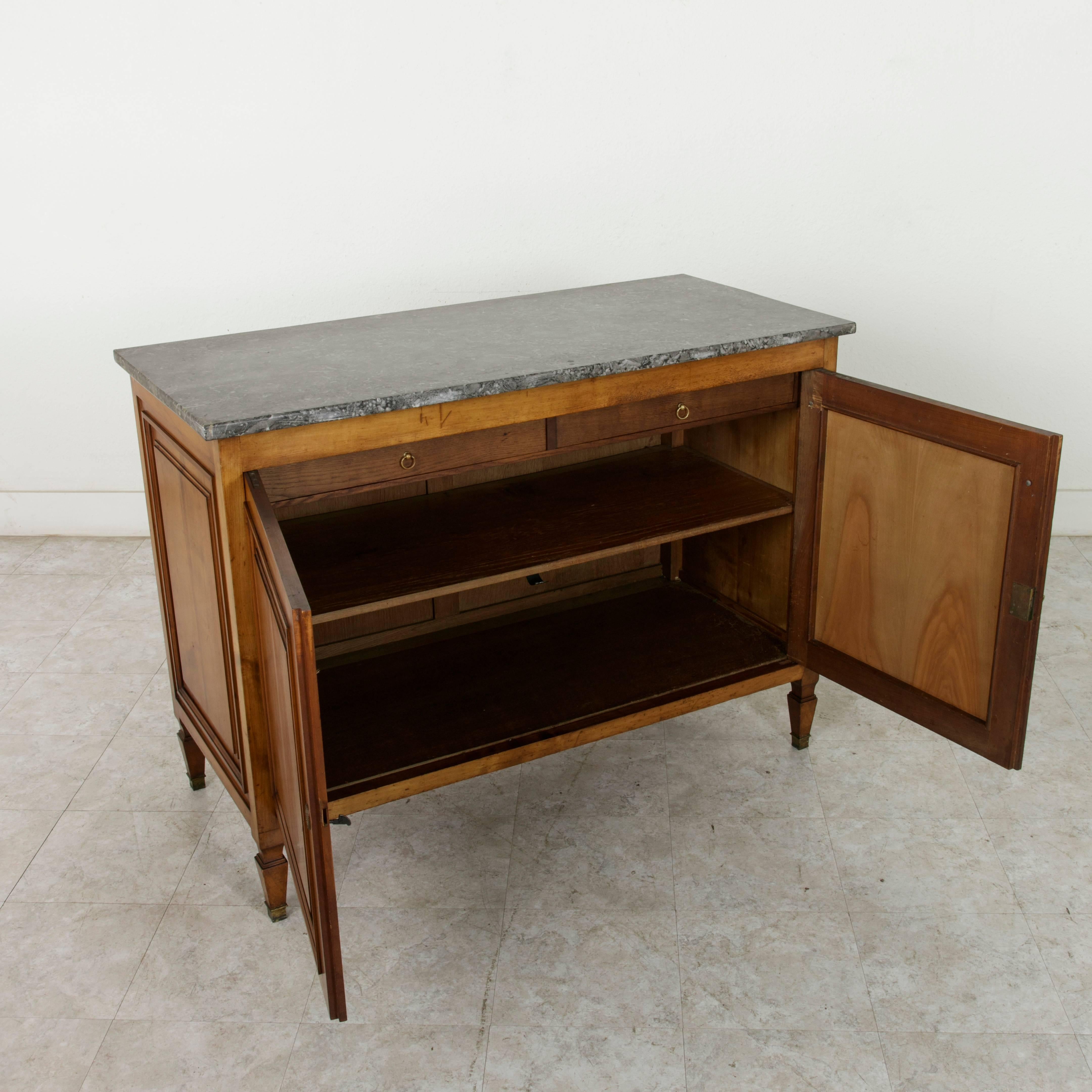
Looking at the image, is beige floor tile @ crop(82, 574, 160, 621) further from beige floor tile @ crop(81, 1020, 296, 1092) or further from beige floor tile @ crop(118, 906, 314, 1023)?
beige floor tile @ crop(81, 1020, 296, 1092)

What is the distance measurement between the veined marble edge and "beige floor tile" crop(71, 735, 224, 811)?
101 centimetres

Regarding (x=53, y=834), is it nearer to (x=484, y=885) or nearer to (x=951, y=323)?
(x=484, y=885)

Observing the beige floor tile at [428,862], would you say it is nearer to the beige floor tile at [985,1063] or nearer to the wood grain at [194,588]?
the wood grain at [194,588]

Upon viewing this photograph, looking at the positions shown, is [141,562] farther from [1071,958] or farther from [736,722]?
[1071,958]

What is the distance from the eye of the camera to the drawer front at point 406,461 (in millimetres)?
2148

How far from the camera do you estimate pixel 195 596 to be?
2.35 m

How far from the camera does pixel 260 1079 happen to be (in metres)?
2.01

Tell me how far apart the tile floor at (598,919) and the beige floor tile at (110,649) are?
0.54ft

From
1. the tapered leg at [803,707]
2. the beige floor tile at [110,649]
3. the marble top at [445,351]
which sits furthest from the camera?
the beige floor tile at [110,649]

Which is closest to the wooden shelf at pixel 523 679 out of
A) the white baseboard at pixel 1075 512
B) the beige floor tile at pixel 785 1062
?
the beige floor tile at pixel 785 1062

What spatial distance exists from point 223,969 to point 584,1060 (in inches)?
28.5

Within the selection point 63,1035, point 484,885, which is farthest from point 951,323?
point 63,1035

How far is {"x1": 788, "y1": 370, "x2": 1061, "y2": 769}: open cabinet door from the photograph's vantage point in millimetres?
2219

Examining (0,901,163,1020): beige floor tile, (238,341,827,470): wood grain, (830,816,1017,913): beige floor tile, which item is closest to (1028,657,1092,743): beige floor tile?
(830,816,1017,913): beige floor tile
